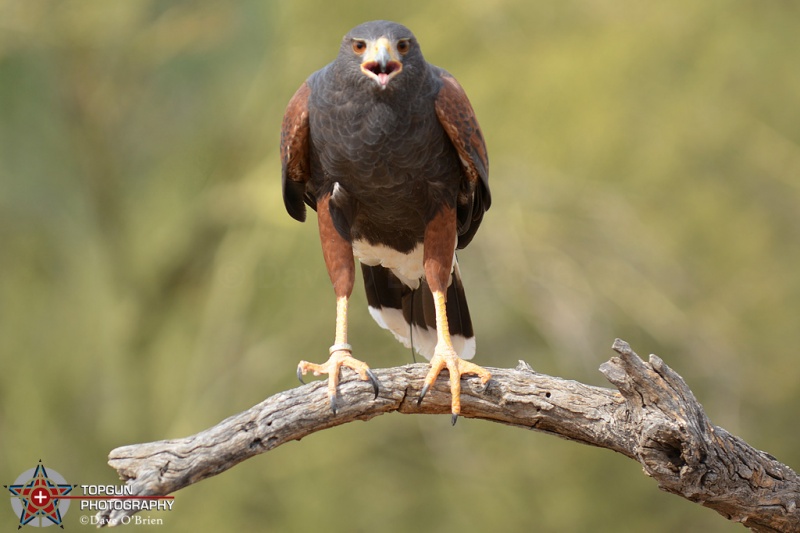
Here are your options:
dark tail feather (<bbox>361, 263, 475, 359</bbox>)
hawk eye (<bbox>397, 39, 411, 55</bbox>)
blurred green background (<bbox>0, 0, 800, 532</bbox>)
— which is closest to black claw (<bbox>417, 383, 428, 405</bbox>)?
dark tail feather (<bbox>361, 263, 475, 359</bbox>)

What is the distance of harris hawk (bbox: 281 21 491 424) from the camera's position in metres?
3.41

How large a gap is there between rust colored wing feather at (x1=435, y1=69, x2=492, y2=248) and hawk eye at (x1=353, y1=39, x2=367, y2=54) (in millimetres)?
370

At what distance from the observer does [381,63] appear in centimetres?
333

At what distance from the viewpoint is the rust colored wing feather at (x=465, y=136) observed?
359 centimetres

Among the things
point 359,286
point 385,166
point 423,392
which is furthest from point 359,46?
point 359,286

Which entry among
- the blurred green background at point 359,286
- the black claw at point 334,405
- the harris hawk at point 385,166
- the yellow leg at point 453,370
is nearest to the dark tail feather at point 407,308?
the harris hawk at point 385,166

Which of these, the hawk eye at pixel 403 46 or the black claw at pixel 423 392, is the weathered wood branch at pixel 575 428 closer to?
the black claw at pixel 423 392

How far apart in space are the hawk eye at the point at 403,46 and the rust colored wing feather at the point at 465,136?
0.25 meters

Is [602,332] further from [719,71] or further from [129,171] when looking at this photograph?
[129,171]

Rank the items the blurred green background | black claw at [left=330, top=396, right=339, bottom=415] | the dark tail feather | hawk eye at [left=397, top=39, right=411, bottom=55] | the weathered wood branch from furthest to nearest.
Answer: the blurred green background < the dark tail feather < hawk eye at [left=397, top=39, right=411, bottom=55] < black claw at [left=330, top=396, right=339, bottom=415] < the weathered wood branch

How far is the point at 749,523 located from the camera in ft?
10.1

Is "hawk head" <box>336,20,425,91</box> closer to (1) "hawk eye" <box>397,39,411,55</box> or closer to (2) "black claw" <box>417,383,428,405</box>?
(1) "hawk eye" <box>397,39,411,55</box>

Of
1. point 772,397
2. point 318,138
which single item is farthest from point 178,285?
point 772,397

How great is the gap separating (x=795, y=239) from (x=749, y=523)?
4.91 meters
